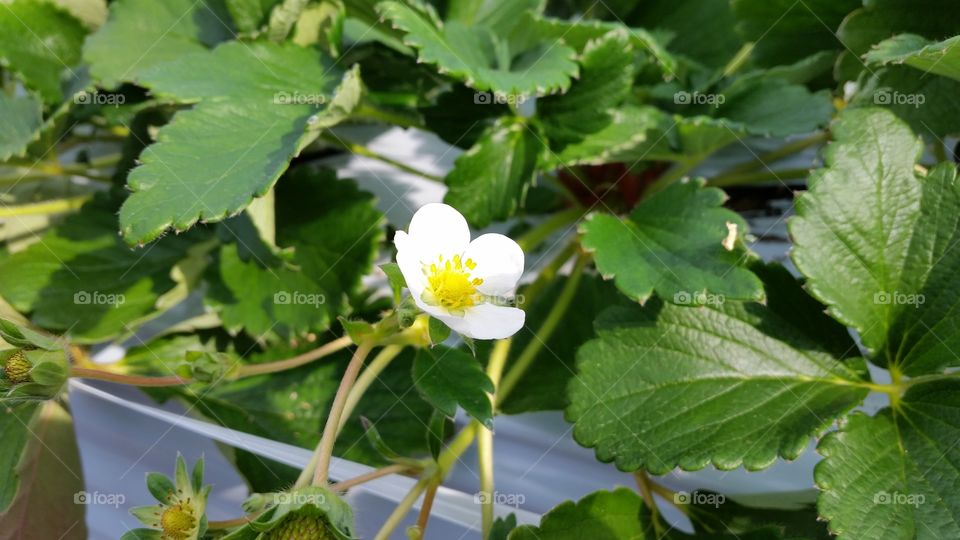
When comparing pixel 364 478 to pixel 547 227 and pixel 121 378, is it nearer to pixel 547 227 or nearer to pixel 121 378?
pixel 121 378

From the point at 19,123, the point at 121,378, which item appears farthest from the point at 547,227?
the point at 19,123

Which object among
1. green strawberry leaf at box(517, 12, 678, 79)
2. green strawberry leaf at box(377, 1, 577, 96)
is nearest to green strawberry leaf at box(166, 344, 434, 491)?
green strawberry leaf at box(377, 1, 577, 96)

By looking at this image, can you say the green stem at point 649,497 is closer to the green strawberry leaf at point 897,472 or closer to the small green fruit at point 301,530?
the green strawberry leaf at point 897,472

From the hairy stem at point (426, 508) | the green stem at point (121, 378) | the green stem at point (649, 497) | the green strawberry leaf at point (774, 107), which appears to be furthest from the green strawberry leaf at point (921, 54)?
the green stem at point (121, 378)

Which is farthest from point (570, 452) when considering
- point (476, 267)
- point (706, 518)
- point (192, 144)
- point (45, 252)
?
point (45, 252)

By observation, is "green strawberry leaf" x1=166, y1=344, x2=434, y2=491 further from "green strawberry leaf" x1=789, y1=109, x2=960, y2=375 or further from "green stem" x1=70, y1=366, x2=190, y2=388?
"green strawberry leaf" x1=789, y1=109, x2=960, y2=375
